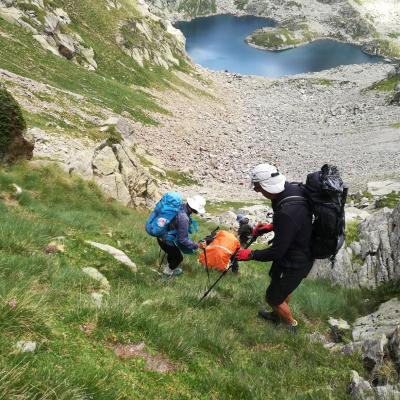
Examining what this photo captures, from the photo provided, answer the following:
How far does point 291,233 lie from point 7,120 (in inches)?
524

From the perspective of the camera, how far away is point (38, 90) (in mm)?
35469

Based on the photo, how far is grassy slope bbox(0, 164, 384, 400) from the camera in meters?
4.32

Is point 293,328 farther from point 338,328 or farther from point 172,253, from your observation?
point 172,253

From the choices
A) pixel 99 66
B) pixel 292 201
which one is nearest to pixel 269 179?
pixel 292 201

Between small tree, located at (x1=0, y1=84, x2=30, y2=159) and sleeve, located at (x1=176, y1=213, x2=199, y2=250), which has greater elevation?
small tree, located at (x1=0, y1=84, x2=30, y2=159)

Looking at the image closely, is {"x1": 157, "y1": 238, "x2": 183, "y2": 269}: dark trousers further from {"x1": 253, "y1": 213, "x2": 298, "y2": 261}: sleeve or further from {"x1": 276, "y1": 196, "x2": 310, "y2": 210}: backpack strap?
{"x1": 276, "y1": 196, "x2": 310, "y2": 210}: backpack strap

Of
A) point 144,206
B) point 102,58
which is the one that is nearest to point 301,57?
point 102,58

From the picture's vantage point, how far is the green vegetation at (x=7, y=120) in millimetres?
15977

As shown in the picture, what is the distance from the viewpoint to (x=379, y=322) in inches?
364

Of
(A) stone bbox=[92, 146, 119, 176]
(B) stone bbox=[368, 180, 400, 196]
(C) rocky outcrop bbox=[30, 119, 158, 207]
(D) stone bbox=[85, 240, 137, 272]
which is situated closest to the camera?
(D) stone bbox=[85, 240, 137, 272]

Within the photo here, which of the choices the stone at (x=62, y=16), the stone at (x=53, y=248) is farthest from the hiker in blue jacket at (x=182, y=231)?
the stone at (x=62, y=16)

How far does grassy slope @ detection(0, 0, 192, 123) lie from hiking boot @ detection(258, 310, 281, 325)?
3538cm

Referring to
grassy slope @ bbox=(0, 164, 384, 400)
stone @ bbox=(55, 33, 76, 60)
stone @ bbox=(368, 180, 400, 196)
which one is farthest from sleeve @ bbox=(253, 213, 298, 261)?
stone @ bbox=(55, 33, 76, 60)

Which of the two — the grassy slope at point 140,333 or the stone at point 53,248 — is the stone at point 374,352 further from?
the stone at point 53,248
